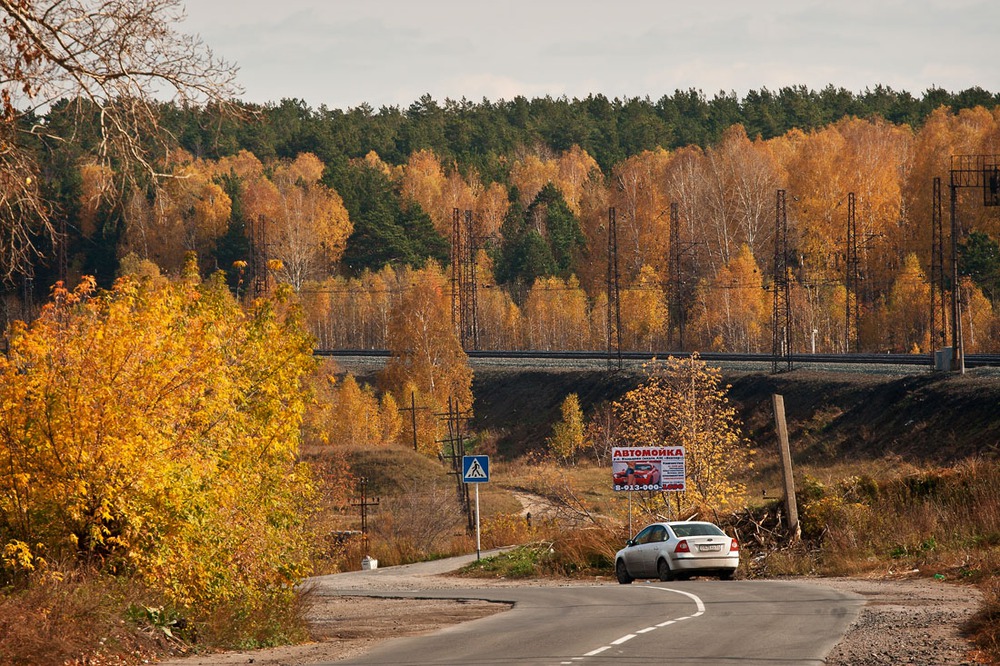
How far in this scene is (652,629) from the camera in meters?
16.2

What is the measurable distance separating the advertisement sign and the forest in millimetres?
50331

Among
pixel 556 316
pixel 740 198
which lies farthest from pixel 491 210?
pixel 740 198

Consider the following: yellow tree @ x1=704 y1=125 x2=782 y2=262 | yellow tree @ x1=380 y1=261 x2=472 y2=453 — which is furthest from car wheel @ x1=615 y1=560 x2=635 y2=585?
yellow tree @ x1=704 y1=125 x2=782 y2=262

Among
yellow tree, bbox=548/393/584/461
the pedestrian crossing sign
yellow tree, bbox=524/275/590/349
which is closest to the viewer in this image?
the pedestrian crossing sign

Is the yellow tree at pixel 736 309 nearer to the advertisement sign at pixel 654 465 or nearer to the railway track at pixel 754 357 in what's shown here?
the railway track at pixel 754 357

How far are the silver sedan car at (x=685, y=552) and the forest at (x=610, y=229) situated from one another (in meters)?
55.2

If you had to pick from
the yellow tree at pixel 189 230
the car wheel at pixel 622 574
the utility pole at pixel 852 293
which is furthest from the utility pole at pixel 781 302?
the yellow tree at pixel 189 230

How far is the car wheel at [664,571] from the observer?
26.9 meters

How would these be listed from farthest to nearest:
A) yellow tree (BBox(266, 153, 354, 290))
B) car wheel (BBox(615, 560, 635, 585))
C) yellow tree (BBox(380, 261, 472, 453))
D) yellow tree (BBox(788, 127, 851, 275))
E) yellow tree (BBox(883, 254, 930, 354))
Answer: yellow tree (BBox(266, 153, 354, 290))
yellow tree (BBox(788, 127, 851, 275))
yellow tree (BBox(883, 254, 930, 354))
yellow tree (BBox(380, 261, 472, 453))
car wheel (BBox(615, 560, 635, 585))

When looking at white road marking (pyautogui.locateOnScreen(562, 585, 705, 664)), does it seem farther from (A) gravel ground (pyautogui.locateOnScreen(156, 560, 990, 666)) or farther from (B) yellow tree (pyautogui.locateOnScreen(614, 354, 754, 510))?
(B) yellow tree (pyautogui.locateOnScreen(614, 354, 754, 510))

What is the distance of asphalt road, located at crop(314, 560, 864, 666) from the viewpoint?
13555mm

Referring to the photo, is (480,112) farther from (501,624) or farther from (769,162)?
(501,624)

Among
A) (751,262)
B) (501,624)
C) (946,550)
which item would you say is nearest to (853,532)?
(946,550)

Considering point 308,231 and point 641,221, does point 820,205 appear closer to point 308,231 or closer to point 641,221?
point 641,221
